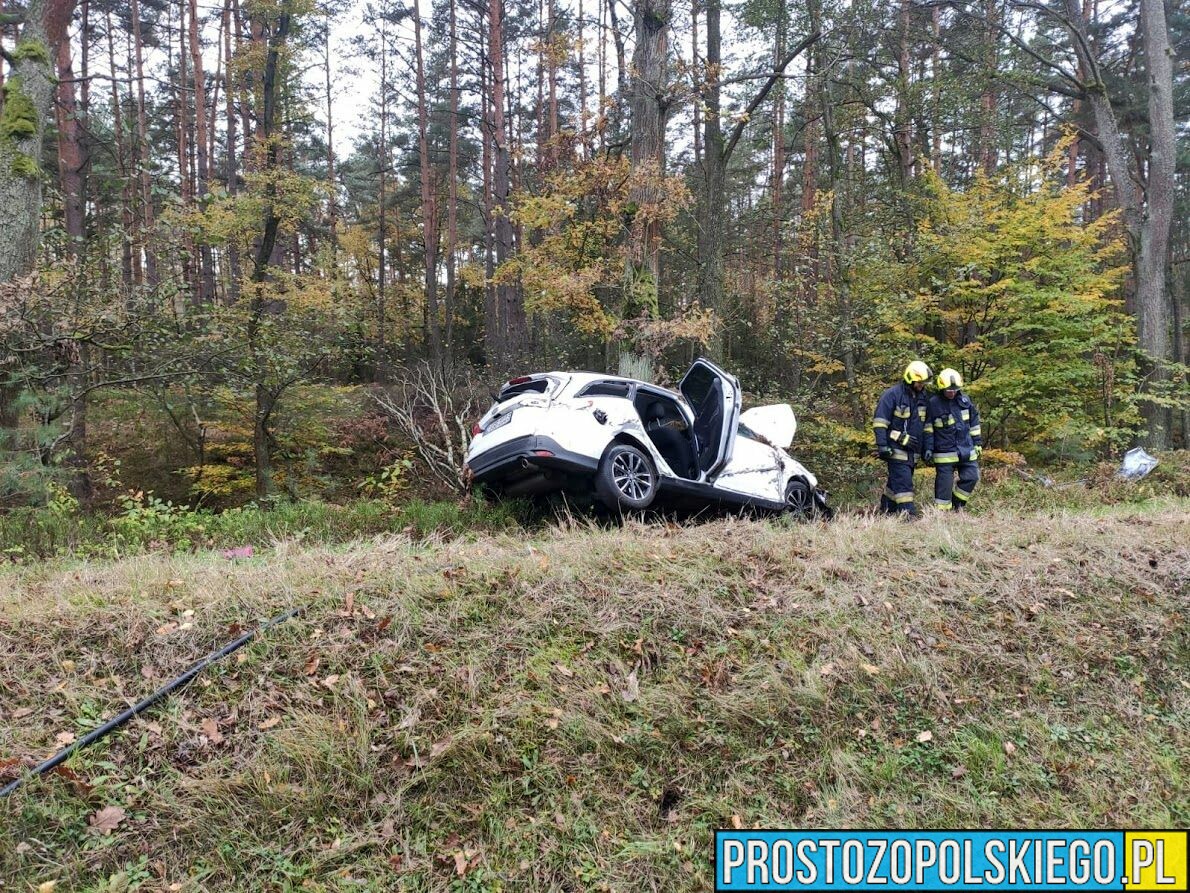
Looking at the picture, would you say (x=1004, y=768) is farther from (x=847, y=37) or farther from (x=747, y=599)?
(x=847, y=37)

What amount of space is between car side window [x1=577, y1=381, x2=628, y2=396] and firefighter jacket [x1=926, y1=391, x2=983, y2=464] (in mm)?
3789

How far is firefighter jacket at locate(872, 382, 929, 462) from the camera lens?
25.5 ft

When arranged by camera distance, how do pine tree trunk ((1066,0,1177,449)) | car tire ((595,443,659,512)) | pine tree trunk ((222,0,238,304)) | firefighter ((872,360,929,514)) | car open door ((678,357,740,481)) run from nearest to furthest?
car tire ((595,443,659,512)) < car open door ((678,357,740,481)) < firefighter ((872,360,929,514)) < pine tree trunk ((1066,0,1177,449)) < pine tree trunk ((222,0,238,304))

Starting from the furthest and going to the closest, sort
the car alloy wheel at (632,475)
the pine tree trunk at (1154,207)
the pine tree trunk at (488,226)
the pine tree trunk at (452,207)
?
the pine tree trunk at (452,207) < the pine tree trunk at (488,226) < the pine tree trunk at (1154,207) < the car alloy wheel at (632,475)

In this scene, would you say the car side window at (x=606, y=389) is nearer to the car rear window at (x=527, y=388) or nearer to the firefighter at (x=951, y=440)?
the car rear window at (x=527, y=388)

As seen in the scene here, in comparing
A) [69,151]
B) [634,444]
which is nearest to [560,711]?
[634,444]

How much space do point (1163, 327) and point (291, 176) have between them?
17553mm

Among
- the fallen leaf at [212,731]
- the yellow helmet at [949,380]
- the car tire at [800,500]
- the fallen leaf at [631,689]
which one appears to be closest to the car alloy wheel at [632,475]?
the car tire at [800,500]

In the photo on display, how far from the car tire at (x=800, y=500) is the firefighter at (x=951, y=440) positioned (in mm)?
1420

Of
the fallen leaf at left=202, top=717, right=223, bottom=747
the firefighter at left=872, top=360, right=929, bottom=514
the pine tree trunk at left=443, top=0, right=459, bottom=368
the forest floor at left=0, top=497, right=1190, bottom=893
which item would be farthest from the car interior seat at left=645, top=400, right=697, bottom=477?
the pine tree trunk at left=443, top=0, right=459, bottom=368

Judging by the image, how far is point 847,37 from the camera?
12.7 metres

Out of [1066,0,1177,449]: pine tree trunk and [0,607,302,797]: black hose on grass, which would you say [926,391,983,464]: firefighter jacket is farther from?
[1066,0,1177,449]: pine tree trunk

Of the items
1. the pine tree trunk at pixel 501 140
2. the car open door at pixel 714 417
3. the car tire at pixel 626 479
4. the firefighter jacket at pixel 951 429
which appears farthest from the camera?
the pine tree trunk at pixel 501 140

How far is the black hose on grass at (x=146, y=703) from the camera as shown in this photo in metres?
3.02
